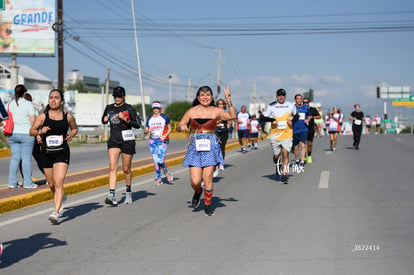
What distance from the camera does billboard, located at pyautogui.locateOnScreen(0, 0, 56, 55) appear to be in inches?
1769

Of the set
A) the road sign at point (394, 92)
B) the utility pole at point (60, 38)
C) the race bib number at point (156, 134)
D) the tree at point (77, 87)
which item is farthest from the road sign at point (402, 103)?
the race bib number at point (156, 134)

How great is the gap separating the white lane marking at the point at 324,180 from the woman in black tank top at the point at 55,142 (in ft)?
17.5

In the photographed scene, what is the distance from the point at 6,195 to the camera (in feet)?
29.5

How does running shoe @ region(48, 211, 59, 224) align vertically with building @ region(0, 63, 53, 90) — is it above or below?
below

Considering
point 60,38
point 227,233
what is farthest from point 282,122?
point 60,38

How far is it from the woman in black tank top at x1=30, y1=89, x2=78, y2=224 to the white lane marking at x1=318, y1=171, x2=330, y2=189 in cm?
534

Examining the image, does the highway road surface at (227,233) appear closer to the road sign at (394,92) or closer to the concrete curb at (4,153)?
the concrete curb at (4,153)

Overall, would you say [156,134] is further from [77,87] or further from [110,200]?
[77,87]

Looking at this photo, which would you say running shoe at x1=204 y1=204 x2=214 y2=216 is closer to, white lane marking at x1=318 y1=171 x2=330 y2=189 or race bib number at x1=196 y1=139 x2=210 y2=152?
race bib number at x1=196 y1=139 x2=210 y2=152

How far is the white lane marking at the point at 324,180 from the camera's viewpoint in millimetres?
10844

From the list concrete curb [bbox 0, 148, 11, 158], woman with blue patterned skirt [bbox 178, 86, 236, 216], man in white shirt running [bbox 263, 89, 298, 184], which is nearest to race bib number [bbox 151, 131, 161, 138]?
man in white shirt running [bbox 263, 89, 298, 184]

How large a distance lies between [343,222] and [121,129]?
3757 millimetres

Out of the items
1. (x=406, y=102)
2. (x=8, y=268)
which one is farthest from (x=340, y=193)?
(x=406, y=102)

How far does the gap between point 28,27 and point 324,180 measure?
38897mm
